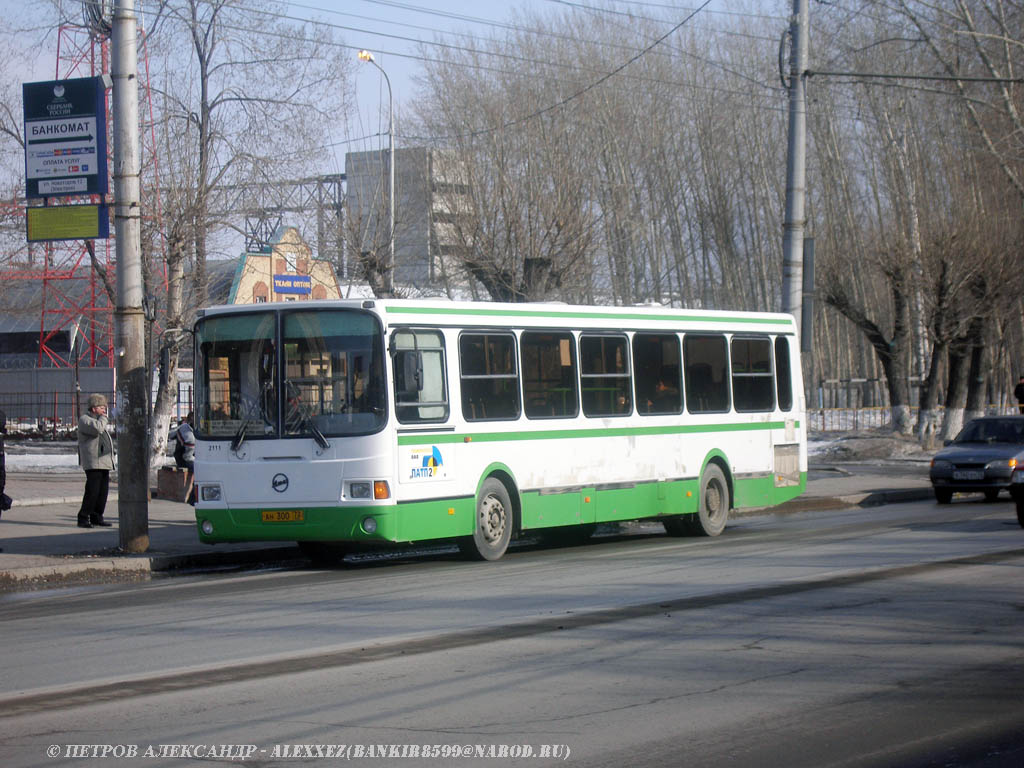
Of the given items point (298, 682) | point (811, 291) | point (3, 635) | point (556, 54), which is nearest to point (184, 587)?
point (3, 635)

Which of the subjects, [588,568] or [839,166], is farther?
[839,166]

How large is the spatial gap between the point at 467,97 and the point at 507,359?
26.2 metres

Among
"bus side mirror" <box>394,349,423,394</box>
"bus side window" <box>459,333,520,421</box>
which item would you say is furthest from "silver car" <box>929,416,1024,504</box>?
"bus side mirror" <box>394,349,423,394</box>

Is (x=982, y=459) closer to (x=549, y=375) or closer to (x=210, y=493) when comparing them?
(x=549, y=375)

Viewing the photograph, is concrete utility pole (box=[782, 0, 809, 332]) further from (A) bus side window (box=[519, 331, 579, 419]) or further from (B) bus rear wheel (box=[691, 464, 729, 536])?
(A) bus side window (box=[519, 331, 579, 419])

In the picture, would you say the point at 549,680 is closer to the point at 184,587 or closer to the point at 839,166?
the point at 184,587

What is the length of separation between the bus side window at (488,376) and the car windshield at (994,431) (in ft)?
40.8

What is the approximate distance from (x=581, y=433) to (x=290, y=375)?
3.92 meters

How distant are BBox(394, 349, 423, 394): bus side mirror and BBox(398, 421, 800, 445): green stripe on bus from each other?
0.53 metres

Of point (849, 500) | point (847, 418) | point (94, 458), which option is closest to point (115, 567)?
point (94, 458)

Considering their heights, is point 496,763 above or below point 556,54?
below

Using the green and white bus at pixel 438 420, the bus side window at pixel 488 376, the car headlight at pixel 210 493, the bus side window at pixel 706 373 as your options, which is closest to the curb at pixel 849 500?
the bus side window at pixel 706 373

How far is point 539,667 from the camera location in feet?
26.1

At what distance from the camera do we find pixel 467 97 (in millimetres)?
39625
